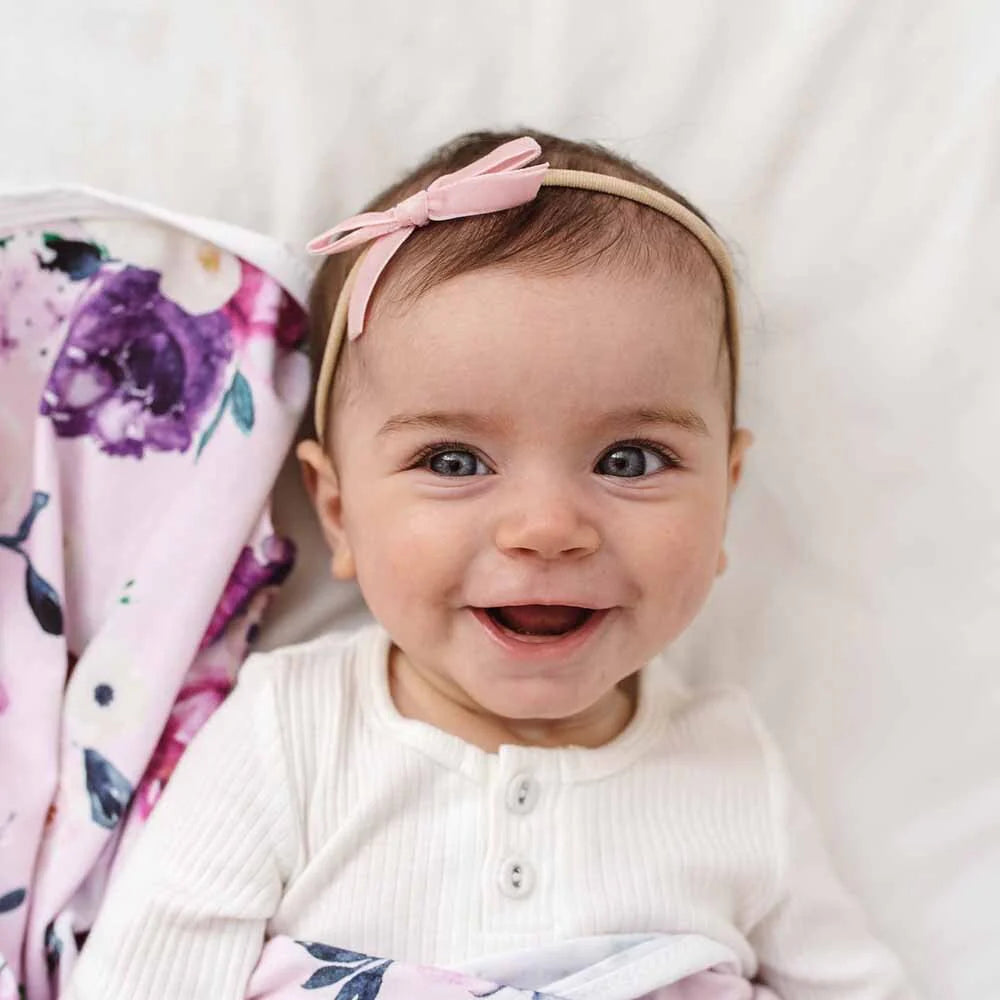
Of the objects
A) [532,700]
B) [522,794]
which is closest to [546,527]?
[532,700]

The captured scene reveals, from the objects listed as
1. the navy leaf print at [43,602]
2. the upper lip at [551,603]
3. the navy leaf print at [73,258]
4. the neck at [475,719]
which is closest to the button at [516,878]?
the neck at [475,719]

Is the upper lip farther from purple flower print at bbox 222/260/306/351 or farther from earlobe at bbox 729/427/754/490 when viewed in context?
purple flower print at bbox 222/260/306/351

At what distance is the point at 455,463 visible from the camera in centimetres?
102

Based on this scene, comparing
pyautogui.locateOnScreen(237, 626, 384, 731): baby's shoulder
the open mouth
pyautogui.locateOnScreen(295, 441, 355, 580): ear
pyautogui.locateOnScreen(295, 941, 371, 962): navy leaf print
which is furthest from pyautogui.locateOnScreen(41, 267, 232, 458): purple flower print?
pyautogui.locateOnScreen(295, 941, 371, 962): navy leaf print

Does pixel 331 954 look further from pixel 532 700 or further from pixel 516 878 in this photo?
pixel 532 700

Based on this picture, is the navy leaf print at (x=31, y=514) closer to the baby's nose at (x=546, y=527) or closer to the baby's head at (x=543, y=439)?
the baby's head at (x=543, y=439)

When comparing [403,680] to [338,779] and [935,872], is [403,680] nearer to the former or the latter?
[338,779]

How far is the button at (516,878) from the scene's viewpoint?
1036 millimetres

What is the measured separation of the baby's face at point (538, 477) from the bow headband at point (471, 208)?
48mm

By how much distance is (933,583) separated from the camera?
130cm

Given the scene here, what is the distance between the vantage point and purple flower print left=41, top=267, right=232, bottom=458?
1154 millimetres

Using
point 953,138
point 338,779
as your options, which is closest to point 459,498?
point 338,779

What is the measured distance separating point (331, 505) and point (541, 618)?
0.25 metres

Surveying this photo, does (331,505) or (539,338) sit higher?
(539,338)
